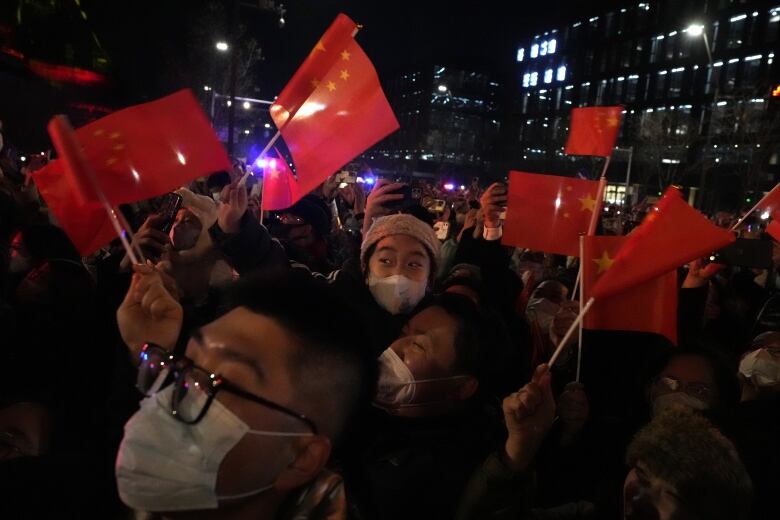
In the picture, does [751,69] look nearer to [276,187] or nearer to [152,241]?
[276,187]

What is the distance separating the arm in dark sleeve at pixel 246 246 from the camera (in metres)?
3.29

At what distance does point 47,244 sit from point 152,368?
9.13ft

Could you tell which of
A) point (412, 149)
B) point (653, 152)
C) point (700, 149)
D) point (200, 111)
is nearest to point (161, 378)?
point (200, 111)

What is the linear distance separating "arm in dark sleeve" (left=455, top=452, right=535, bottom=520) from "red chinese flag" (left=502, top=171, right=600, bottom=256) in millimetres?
2105

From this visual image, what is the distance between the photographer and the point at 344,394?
66.9 inches

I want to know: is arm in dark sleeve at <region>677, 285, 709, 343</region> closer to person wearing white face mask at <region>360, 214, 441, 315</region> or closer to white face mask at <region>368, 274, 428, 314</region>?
person wearing white face mask at <region>360, 214, 441, 315</region>

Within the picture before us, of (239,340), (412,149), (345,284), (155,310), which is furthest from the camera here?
(412,149)

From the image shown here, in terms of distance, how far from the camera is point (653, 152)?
52.5 m

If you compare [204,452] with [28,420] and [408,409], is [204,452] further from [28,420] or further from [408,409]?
[28,420]

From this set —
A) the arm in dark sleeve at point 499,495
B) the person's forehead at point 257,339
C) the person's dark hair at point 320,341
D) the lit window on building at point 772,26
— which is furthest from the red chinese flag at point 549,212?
the lit window on building at point 772,26

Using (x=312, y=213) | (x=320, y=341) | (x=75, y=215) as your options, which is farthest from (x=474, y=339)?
(x=312, y=213)

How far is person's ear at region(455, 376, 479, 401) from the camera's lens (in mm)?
2527

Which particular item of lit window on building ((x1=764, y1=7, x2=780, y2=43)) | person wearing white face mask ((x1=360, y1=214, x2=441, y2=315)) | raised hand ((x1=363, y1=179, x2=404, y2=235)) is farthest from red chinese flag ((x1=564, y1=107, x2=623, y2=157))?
lit window on building ((x1=764, y1=7, x2=780, y2=43))

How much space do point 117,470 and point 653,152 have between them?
57.8m
